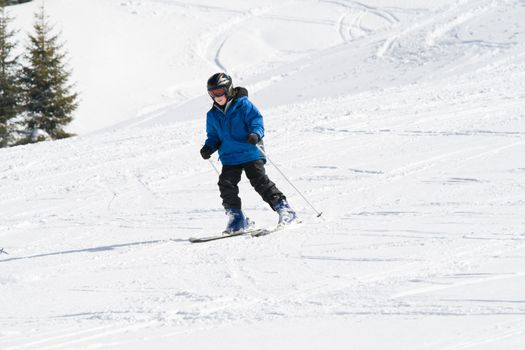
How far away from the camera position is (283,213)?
6570mm

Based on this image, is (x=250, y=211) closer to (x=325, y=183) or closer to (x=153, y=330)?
(x=325, y=183)

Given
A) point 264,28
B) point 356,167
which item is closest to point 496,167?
point 356,167

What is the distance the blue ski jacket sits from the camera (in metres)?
6.33

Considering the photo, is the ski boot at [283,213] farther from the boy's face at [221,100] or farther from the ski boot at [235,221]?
the boy's face at [221,100]

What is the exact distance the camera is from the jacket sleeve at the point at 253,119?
6.25 metres

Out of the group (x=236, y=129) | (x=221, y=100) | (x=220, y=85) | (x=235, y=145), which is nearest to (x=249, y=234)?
(x=235, y=145)

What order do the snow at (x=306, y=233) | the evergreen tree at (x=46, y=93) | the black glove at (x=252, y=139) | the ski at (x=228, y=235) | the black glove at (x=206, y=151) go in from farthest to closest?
1. the evergreen tree at (x=46, y=93)
2. the black glove at (x=206, y=151)
3. the ski at (x=228, y=235)
4. the black glove at (x=252, y=139)
5. the snow at (x=306, y=233)

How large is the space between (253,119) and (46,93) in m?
21.3

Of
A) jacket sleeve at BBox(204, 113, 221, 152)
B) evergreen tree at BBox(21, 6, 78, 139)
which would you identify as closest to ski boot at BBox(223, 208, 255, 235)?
jacket sleeve at BBox(204, 113, 221, 152)

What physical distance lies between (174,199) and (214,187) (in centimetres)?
57

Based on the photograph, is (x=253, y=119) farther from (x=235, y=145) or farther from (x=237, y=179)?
(x=237, y=179)

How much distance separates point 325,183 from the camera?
Result: 8.29 meters

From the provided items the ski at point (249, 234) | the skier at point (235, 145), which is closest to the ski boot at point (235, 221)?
the skier at point (235, 145)

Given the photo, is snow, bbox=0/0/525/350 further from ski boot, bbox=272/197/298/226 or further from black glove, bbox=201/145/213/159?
black glove, bbox=201/145/213/159
